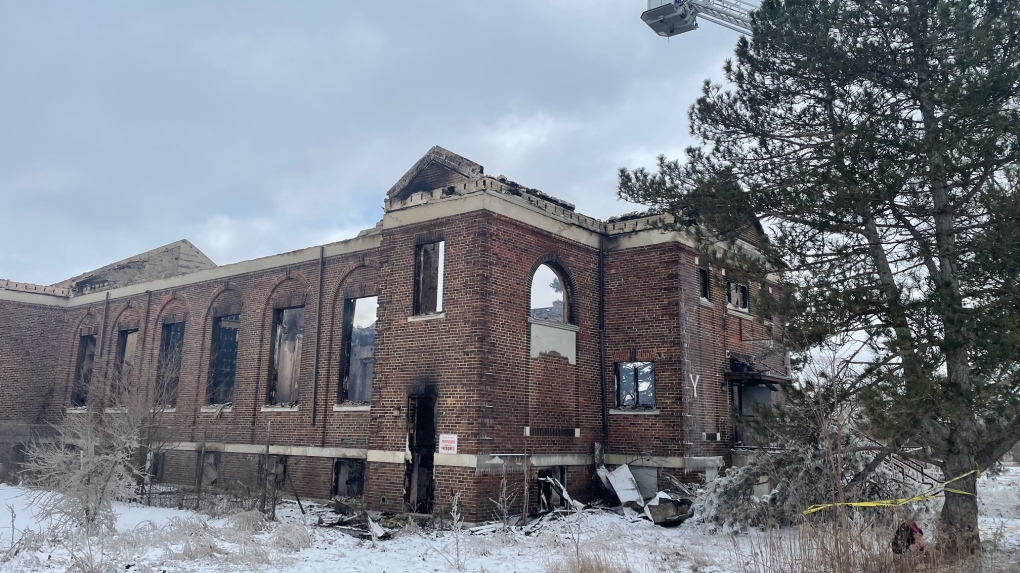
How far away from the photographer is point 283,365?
Result: 80.5 ft

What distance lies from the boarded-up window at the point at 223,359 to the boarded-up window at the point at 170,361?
1230 mm

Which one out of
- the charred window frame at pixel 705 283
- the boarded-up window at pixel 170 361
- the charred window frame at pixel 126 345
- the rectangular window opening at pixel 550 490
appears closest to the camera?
the rectangular window opening at pixel 550 490

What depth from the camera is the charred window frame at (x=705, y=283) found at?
1942cm

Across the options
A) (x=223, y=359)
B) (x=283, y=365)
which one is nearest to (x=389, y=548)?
(x=283, y=365)

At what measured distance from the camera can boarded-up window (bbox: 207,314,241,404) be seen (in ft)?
77.0

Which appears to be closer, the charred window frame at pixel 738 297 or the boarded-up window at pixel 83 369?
the charred window frame at pixel 738 297

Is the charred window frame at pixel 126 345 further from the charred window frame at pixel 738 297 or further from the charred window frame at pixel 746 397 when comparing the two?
the charred window frame at pixel 746 397

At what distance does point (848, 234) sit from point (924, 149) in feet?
5.77

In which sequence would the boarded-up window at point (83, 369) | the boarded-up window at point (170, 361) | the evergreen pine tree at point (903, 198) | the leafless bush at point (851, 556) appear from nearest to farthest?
the leafless bush at point (851, 556) < the evergreen pine tree at point (903, 198) < the boarded-up window at point (170, 361) < the boarded-up window at point (83, 369)

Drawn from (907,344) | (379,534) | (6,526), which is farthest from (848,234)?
(6,526)

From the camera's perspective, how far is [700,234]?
551 inches

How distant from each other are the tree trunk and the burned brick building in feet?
11.3

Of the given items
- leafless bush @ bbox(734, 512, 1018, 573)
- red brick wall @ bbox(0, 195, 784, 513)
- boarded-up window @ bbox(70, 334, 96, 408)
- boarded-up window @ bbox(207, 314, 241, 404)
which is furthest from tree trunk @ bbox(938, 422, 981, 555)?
boarded-up window @ bbox(70, 334, 96, 408)

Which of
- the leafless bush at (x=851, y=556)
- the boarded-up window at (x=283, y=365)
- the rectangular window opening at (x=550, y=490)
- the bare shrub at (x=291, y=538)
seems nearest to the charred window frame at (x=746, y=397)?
the rectangular window opening at (x=550, y=490)
